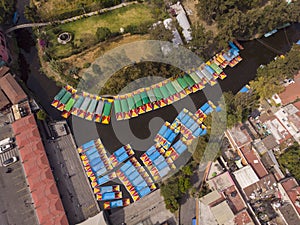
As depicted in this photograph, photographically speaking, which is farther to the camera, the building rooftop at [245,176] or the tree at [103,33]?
the tree at [103,33]

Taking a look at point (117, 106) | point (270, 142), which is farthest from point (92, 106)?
point (270, 142)

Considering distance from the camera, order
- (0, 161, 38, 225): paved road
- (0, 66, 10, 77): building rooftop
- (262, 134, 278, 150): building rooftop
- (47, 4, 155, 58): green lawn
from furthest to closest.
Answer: (47, 4, 155, 58): green lawn → (0, 66, 10, 77): building rooftop → (262, 134, 278, 150): building rooftop → (0, 161, 38, 225): paved road

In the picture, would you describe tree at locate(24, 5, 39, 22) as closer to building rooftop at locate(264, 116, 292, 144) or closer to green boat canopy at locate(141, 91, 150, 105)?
green boat canopy at locate(141, 91, 150, 105)

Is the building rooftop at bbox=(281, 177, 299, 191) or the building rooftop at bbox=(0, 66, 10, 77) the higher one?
the building rooftop at bbox=(0, 66, 10, 77)

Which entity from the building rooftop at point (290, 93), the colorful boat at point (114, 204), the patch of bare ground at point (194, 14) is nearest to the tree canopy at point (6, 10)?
the patch of bare ground at point (194, 14)

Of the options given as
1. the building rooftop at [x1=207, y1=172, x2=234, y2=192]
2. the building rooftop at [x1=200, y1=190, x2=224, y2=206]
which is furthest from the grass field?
the building rooftop at [x1=200, y1=190, x2=224, y2=206]

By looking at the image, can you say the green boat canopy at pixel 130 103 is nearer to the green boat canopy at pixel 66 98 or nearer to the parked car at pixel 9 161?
the green boat canopy at pixel 66 98

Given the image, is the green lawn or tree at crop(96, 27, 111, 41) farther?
the green lawn
